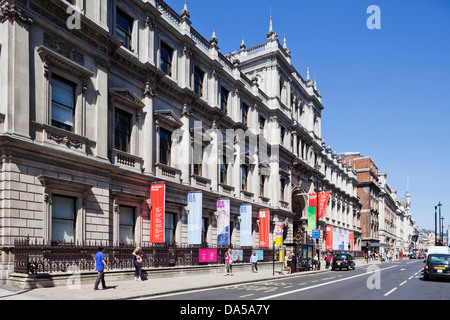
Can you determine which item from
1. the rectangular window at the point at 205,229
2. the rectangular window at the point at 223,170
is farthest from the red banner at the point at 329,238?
the rectangular window at the point at 205,229

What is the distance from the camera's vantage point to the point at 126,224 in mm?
23125

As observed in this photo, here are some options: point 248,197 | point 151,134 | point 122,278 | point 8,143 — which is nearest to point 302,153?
point 248,197

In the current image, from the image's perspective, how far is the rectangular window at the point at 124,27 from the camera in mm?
23859

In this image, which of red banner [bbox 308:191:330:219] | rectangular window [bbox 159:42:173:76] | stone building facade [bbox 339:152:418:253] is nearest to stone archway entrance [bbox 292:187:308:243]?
red banner [bbox 308:191:330:219]

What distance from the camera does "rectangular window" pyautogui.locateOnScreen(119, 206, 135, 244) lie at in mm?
22766

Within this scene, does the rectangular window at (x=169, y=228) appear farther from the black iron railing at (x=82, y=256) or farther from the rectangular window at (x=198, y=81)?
the rectangular window at (x=198, y=81)

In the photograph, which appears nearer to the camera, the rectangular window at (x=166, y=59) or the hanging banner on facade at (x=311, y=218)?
the rectangular window at (x=166, y=59)

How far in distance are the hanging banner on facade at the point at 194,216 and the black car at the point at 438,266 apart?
14099mm

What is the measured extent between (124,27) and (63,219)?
39.1ft

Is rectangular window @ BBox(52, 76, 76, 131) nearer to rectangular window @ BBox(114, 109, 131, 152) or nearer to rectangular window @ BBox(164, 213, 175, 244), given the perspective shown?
rectangular window @ BBox(114, 109, 131, 152)

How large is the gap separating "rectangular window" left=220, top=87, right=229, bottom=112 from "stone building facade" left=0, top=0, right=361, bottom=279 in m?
0.11
